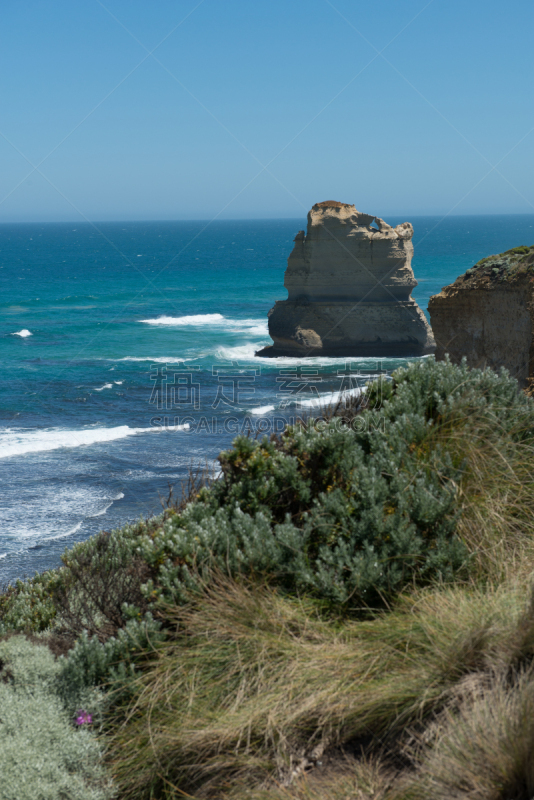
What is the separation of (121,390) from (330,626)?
37671mm

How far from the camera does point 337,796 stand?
2.81 meters

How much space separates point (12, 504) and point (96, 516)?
3340 mm

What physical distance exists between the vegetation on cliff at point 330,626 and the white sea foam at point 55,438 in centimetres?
2437

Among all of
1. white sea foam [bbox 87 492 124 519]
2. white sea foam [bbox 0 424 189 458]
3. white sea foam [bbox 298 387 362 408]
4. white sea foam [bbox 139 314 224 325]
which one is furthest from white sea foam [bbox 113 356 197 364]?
white sea foam [bbox 87 492 124 519]

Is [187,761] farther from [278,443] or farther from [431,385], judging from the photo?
[431,385]

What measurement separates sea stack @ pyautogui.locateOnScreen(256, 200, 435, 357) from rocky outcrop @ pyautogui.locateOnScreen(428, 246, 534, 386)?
2835 cm

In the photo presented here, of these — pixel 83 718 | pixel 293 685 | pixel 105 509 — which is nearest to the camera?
pixel 293 685

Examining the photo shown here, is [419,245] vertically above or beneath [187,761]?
above

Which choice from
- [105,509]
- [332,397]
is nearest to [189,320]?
[105,509]

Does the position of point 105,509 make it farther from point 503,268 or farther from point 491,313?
point 503,268

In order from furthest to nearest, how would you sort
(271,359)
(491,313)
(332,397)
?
1. (271,359)
2. (491,313)
3. (332,397)

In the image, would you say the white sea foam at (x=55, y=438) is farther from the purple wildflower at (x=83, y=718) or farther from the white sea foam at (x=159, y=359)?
the purple wildflower at (x=83, y=718)

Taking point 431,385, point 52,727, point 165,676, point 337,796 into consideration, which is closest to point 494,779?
point 337,796

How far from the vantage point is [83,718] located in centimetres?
337
